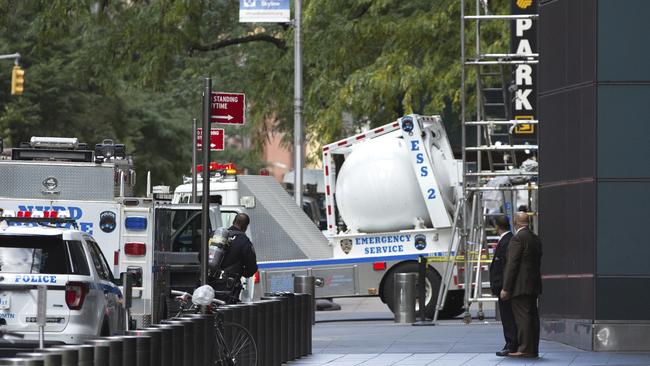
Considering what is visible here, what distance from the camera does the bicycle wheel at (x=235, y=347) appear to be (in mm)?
13703

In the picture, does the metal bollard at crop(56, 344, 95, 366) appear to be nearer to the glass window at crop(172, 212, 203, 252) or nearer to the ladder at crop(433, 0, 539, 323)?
the glass window at crop(172, 212, 203, 252)

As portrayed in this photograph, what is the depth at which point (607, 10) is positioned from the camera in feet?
58.6

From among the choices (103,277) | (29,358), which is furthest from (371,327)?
(29,358)

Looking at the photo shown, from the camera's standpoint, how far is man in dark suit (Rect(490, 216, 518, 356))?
690 inches

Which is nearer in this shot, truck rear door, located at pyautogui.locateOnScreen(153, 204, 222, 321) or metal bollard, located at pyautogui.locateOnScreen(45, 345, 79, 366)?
metal bollard, located at pyautogui.locateOnScreen(45, 345, 79, 366)

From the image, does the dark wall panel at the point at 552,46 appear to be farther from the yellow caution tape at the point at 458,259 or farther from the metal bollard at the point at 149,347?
the metal bollard at the point at 149,347

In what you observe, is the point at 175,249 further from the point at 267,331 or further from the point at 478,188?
the point at 267,331

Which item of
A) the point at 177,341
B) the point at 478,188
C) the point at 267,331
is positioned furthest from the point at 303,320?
the point at 478,188

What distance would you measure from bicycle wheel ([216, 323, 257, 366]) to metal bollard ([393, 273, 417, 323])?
8.97 metres

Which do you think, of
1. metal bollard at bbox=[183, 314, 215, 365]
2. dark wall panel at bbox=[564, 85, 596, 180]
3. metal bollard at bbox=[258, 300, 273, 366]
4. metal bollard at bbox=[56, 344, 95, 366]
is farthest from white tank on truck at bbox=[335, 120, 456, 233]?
metal bollard at bbox=[56, 344, 95, 366]

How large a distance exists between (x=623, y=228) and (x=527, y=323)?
1.63 meters

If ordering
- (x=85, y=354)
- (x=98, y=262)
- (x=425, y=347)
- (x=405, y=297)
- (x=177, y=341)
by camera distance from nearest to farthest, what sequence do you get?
(x=85, y=354), (x=177, y=341), (x=98, y=262), (x=425, y=347), (x=405, y=297)

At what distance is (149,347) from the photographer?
37.2ft

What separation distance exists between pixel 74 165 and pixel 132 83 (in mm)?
15296
